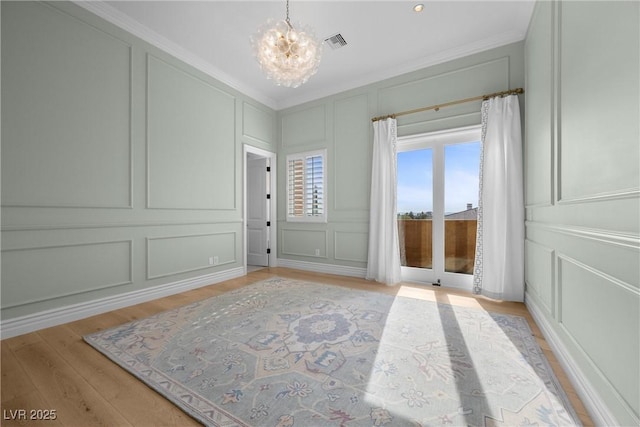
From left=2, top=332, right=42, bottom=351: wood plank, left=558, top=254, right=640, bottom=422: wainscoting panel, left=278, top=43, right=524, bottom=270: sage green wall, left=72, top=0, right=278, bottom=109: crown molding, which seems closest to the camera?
left=558, top=254, right=640, bottom=422: wainscoting panel

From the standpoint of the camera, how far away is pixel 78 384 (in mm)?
1644

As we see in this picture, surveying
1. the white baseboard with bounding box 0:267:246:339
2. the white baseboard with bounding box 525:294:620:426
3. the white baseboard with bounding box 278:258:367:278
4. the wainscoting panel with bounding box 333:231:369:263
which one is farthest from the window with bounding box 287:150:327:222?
the white baseboard with bounding box 525:294:620:426

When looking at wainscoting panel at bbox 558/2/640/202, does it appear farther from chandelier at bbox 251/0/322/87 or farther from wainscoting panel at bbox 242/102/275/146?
wainscoting panel at bbox 242/102/275/146

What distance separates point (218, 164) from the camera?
414 cm

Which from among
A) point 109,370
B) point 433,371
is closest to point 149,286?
point 109,370

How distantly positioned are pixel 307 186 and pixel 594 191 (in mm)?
3982

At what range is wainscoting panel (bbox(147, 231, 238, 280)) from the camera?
3328 millimetres

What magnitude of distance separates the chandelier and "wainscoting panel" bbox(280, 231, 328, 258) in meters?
2.85

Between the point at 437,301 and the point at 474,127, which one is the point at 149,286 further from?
the point at 474,127

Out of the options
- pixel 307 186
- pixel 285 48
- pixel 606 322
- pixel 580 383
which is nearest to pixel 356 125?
pixel 307 186

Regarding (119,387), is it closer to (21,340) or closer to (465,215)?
(21,340)

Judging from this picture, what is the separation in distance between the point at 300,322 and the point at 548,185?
8.32 feet

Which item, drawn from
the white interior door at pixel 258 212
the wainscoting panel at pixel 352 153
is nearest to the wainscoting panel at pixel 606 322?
the wainscoting panel at pixel 352 153

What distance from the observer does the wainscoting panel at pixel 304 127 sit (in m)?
4.76
